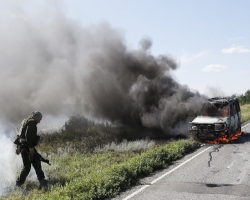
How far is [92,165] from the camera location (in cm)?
940

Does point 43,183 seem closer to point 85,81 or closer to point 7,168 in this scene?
point 7,168

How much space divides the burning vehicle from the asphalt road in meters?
2.51

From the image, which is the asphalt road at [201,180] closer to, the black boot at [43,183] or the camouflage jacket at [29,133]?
the black boot at [43,183]

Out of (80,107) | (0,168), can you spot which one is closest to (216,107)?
(0,168)

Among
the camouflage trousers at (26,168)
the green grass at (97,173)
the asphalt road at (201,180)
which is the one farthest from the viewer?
the camouflage trousers at (26,168)

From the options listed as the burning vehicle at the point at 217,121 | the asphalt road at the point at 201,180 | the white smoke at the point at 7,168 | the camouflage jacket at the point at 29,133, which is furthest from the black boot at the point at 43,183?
the burning vehicle at the point at 217,121

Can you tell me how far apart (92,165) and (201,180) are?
147 inches

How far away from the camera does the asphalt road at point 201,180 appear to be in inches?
237

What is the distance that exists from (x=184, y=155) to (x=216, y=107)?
16.6ft

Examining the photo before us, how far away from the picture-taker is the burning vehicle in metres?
13.1

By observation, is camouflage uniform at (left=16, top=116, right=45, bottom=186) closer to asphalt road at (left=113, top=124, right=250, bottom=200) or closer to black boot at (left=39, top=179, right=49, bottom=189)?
black boot at (left=39, top=179, right=49, bottom=189)

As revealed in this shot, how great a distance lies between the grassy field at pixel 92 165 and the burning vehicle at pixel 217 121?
52.7 inches

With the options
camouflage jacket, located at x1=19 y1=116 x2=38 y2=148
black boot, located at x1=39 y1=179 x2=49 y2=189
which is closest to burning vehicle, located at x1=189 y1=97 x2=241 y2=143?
black boot, located at x1=39 y1=179 x2=49 y2=189

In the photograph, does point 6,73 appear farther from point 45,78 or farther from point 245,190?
point 245,190
